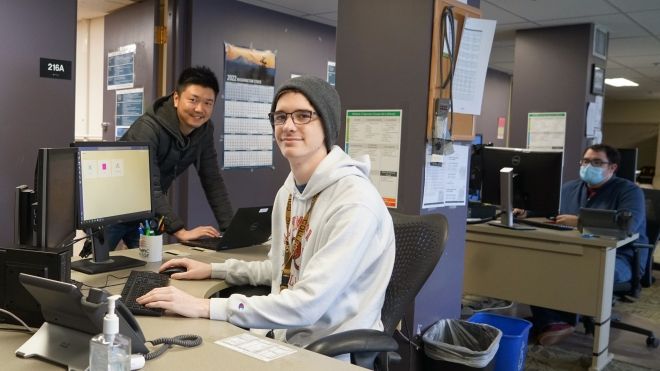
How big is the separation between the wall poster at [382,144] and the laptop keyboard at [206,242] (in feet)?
2.46

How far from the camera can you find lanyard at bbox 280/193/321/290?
68.4 inches

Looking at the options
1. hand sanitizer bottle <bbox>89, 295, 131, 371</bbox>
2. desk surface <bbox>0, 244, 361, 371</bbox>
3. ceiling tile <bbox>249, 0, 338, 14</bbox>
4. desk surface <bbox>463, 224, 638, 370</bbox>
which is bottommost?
desk surface <bbox>463, 224, 638, 370</bbox>

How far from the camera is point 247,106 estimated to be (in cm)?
460

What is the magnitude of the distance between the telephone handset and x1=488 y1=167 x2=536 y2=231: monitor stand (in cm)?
268

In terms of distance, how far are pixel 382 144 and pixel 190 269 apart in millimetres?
1044

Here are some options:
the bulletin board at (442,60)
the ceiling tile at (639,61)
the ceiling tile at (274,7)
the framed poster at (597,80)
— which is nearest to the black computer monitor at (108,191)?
the bulletin board at (442,60)

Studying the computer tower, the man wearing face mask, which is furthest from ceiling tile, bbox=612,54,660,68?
the computer tower

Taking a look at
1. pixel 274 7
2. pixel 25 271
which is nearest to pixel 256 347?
pixel 25 271

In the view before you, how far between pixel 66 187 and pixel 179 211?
2.49m

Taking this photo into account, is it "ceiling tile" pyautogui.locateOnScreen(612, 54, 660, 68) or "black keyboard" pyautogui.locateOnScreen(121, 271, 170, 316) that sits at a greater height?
"ceiling tile" pyautogui.locateOnScreen(612, 54, 660, 68)

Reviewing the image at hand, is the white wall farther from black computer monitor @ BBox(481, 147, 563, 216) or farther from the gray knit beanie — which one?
the gray knit beanie

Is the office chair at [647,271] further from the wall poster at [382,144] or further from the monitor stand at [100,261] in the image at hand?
the monitor stand at [100,261]

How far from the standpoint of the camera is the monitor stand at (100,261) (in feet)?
6.72

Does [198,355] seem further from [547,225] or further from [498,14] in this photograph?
[498,14]
